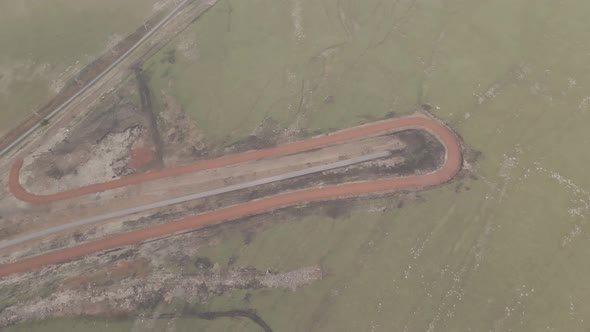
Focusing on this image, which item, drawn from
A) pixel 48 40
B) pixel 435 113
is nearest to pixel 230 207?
pixel 435 113

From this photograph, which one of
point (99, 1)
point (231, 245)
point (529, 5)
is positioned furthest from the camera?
point (99, 1)

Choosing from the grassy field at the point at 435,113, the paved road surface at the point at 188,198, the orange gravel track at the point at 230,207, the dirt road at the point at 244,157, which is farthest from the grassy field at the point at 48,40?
the paved road surface at the point at 188,198

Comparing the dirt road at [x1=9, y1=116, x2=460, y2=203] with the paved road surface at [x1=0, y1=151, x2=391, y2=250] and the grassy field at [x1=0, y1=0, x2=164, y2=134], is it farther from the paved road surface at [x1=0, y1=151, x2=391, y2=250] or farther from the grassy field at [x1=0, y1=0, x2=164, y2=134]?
the grassy field at [x1=0, y1=0, x2=164, y2=134]

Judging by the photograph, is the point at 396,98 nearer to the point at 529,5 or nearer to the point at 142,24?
the point at 529,5

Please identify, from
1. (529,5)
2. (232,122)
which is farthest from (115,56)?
(529,5)

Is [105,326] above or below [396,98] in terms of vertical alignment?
below
